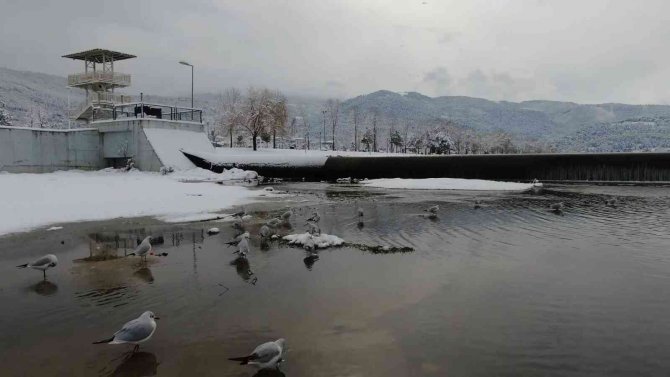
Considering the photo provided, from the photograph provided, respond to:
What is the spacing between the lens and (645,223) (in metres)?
15.6

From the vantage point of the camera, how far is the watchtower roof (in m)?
52.8

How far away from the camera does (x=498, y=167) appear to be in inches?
1553

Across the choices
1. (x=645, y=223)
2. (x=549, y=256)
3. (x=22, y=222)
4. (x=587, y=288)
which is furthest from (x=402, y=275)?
(x=22, y=222)

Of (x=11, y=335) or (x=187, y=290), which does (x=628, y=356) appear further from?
(x=11, y=335)

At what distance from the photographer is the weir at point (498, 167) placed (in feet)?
117

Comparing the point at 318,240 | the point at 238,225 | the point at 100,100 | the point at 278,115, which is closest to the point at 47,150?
the point at 100,100

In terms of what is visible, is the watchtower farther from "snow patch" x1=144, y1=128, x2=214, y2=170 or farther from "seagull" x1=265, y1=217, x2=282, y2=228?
"seagull" x1=265, y1=217, x2=282, y2=228

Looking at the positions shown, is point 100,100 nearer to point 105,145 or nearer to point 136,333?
point 105,145

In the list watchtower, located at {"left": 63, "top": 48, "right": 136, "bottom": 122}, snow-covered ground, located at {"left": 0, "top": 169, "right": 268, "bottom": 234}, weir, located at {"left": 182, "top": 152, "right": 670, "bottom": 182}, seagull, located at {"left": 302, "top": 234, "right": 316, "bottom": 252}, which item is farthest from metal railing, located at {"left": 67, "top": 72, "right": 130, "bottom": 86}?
seagull, located at {"left": 302, "top": 234, "right": 316, "bottom": 252}

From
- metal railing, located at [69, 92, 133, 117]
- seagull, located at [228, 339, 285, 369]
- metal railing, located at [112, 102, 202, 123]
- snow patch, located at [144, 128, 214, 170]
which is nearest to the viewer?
seagull, located at [228, 339, 285, 369]

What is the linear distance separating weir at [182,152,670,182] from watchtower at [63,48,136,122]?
17.3m

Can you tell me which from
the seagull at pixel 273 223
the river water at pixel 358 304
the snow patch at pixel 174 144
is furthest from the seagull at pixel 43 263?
the snow patch at pixel 174 144

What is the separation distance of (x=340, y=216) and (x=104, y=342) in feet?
41.3

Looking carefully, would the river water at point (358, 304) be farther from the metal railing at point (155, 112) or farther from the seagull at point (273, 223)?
the metal railing at point (155, 112)
